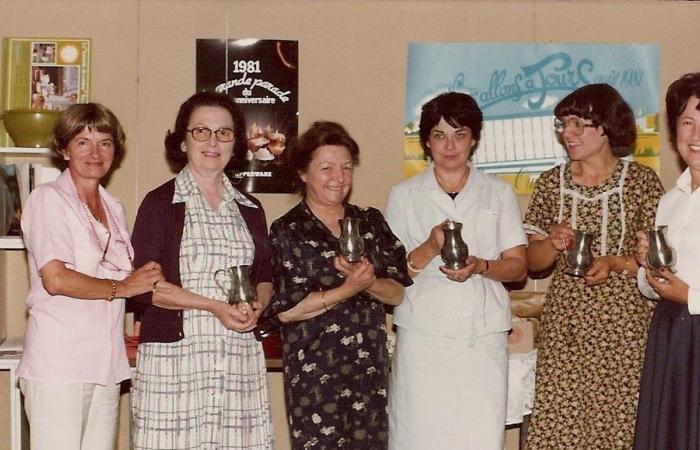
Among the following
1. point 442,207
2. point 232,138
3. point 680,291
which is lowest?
point 680,291

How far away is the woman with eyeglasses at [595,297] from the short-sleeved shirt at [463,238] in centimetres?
20

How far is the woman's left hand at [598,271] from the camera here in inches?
140

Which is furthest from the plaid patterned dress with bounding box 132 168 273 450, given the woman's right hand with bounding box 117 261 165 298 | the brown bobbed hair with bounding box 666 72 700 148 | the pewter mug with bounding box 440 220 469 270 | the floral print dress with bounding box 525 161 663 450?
the brown bobbed hair with bounding box 666 72 700 148

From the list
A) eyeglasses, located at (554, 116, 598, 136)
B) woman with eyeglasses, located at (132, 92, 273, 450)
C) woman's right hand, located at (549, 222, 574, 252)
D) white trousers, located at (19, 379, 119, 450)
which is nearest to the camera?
white trousers, located at (19, 379, 119, 450)

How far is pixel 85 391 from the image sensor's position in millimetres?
3260

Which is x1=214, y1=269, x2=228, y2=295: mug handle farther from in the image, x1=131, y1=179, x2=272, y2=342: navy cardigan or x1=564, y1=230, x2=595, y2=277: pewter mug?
x1=564, y1=230, x2=595, y2=277: pewter mug

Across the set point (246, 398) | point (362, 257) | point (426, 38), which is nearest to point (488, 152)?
point (426, 38)

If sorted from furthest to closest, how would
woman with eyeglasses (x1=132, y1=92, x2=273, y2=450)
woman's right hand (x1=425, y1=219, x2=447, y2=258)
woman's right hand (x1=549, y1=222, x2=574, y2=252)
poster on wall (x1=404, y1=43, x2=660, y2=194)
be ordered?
poster on wall (x1=404, y1=43, x2=660, y2=194), woman's right hand (x1=549, y1=222, x2=574, y2=252), woman's right hand (x1=425, y1=219, x2=447, y2=258), woman with eyeglasses (x1=132, y1=92, x2=273, y2=450)

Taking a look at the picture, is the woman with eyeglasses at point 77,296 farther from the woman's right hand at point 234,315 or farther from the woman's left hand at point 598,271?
the woman's left hand at point 598,271

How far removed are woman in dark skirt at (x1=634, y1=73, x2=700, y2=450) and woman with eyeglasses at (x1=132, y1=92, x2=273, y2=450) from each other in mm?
1304

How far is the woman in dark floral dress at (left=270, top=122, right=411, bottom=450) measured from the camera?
3387mm

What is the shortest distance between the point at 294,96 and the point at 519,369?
1.65 m

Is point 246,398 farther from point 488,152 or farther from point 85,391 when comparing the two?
point 488,152

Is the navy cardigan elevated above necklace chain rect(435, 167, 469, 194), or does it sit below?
below
